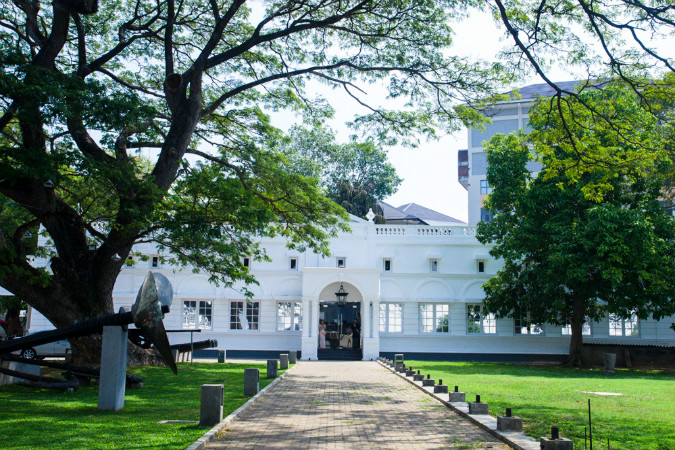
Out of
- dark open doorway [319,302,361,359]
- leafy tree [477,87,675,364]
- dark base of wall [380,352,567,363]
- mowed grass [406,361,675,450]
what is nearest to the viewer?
mowed grass [406,361,675,450]

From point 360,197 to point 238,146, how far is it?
24463 mm

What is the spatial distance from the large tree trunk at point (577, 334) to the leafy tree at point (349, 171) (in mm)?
18882

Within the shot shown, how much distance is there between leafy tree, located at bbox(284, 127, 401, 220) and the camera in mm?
46281

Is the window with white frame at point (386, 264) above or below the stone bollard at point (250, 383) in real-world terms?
above

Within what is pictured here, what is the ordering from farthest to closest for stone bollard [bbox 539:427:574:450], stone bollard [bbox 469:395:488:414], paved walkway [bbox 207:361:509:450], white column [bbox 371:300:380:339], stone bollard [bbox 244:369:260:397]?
white column [bbox 371:300:380:339] → stone bollard [bbox 244:369:260:397] → stone bollard [bbox 469:395:488:414] → paved walkway [bbox 207:361:509:450] → stone bollard [bbox 539:427:574:450]

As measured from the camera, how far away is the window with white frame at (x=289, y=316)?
33.6 meters

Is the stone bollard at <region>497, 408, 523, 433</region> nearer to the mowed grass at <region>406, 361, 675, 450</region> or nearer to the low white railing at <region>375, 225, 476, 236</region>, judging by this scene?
the mowed grass at <region>406, 361, 675, 450</region>

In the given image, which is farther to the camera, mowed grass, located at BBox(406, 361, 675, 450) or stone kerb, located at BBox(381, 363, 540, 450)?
mowed grass, located at BBox(406, 361, 675, 450)

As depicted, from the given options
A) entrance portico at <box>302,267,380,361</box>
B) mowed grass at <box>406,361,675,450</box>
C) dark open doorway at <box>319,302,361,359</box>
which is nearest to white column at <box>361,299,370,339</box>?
entrance portico at <box>302,267,380,361</box>

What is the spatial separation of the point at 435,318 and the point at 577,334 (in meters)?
7.45

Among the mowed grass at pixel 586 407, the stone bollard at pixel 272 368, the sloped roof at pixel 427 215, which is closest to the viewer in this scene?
the mowed grass at pixel 586 407

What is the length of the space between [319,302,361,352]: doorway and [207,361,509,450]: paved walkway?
18055mm

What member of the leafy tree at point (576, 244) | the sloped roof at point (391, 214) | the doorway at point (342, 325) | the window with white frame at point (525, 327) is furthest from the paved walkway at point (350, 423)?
the sloped roof at point (391, 214)

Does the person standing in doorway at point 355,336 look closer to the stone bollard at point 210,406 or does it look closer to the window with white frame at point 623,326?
the window with white frame at point 623,326
